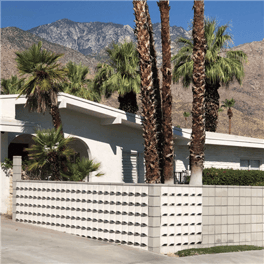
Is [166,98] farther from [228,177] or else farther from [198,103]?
[228,177]

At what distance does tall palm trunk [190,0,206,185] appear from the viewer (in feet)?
44.8

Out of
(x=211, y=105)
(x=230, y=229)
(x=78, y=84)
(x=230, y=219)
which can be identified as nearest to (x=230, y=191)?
(x=230, y=219)

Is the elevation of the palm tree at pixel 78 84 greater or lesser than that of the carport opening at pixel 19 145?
greater

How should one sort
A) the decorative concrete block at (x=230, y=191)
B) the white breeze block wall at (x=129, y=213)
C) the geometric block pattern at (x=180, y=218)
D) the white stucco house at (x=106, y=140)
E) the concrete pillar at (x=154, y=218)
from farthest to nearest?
1. the white stucco house at (x=106, y=140)
2. the decorative concrete block at (x=230, y=191)
3. the geometric block pattern at (x=180, y=218)
4. the white breeze block wall at (x=129, y=213)
5. the concrete pillar at (x=154, y=218)

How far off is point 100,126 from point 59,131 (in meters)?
4.17

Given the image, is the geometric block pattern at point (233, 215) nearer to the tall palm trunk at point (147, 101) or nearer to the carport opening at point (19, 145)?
the tall palm trunk at point (147, 101)

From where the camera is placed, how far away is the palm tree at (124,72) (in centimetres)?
2417

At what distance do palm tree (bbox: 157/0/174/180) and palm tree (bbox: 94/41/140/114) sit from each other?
9266 mm

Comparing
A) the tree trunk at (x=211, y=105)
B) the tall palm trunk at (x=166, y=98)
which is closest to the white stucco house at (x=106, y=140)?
the tree trunk at (x=211, y=105)

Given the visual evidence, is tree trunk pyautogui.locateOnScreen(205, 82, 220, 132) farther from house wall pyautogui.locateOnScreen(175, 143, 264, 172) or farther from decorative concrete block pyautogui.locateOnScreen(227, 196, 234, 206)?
decorative concrete block pyautogui.locateOnScreen(227, 196, 234, 206)

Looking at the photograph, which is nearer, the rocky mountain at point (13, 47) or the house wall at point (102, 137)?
the house wall at point (102, 137)

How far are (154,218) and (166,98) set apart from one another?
4.73m

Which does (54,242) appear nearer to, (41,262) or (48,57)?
(41,262)

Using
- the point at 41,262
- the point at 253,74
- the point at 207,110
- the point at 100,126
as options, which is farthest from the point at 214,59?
the point at 253,74
